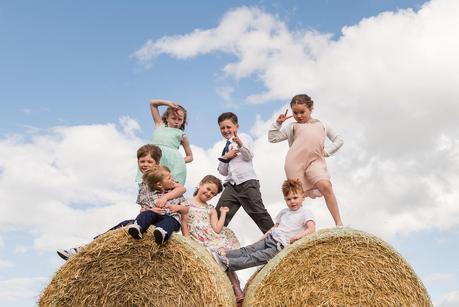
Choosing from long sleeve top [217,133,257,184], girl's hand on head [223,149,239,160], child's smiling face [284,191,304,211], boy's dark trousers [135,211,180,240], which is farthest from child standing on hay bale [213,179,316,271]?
girl's hand on head [223,149,239,160]

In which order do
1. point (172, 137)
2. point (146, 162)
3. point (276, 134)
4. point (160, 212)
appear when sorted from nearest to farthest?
point (160, 212), point (146, 162), point (276, 134), point (172, 137)

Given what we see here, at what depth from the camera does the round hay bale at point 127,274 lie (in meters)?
5.13

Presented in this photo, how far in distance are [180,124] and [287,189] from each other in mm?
2075

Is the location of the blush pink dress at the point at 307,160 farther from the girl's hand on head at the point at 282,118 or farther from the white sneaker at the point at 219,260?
the white sneaker at the point at 219,260

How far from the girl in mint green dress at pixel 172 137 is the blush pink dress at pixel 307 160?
1300 millimetres

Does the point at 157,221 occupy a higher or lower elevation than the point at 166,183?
lower

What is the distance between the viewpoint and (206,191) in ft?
20.8

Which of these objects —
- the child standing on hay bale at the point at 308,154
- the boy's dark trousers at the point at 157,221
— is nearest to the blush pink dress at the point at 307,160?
the child standing on hay bale at the point at 308,154

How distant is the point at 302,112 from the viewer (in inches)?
262

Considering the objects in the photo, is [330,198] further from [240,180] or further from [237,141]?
[237,141]

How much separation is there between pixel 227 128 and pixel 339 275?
2.36 meters

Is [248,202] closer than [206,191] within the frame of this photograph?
No

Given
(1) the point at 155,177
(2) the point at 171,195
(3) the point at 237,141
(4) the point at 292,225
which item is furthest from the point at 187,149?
(4) the point at 292,225

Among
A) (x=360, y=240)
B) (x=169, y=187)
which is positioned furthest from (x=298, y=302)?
(x=169, y=187)
